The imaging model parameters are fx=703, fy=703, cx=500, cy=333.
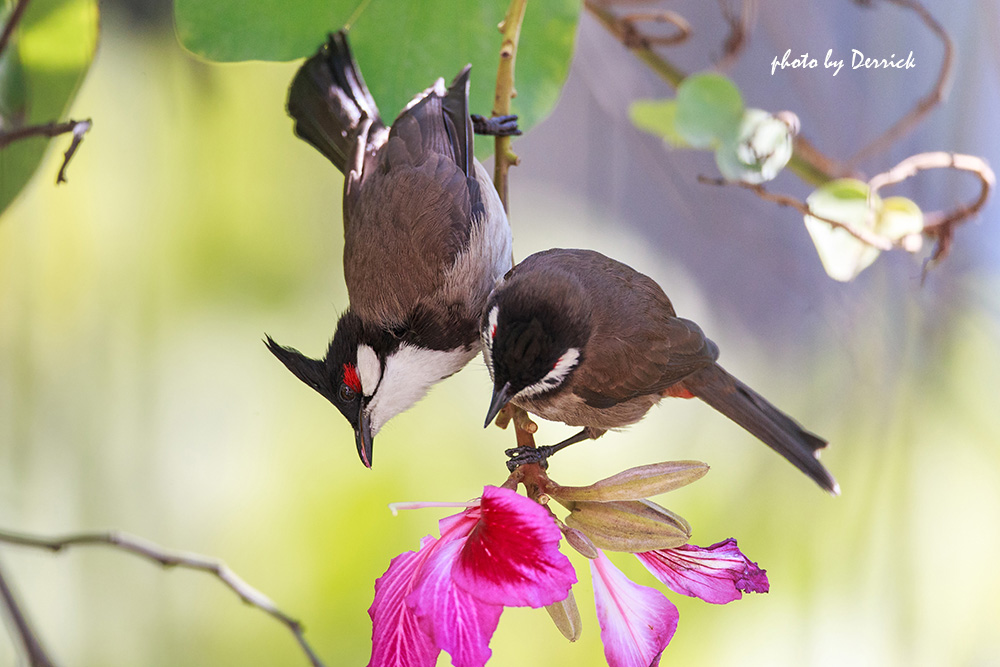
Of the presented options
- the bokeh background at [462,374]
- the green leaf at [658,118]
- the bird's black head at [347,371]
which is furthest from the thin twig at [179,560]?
the green leaf at [658,118]

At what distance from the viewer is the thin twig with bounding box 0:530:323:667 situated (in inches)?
19.1

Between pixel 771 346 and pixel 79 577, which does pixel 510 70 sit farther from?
pixel 79 577

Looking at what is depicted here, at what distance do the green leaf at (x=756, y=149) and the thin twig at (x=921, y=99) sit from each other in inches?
2.6

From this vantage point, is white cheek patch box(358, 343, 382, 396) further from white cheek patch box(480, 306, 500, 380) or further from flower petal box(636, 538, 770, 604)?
flower petal box(636, 538, 770, 604)

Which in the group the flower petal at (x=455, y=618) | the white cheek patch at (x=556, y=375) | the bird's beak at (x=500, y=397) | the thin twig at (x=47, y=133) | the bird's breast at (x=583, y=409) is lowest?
the flower petal at (x=455, y=618)

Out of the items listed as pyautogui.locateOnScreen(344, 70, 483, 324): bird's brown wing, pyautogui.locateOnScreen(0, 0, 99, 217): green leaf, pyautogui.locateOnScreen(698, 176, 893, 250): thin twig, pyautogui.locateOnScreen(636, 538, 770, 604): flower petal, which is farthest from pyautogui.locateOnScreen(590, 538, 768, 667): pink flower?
pyautogui.locateOnScreen(0, 0, 99, 217): green leaf

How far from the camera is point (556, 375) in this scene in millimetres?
385

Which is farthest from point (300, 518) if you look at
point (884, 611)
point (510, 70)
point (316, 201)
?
point (884, 611)

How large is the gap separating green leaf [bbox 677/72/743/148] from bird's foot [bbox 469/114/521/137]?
6.2 inches

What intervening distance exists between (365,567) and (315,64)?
37 cm

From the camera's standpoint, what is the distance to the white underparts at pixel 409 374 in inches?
17.8

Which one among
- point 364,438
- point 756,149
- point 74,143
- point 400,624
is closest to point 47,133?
point 74,143

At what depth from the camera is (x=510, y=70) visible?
41 centimetres

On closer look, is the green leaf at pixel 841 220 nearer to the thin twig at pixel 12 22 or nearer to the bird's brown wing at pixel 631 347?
the bird's brown wing at pixel 631 347
